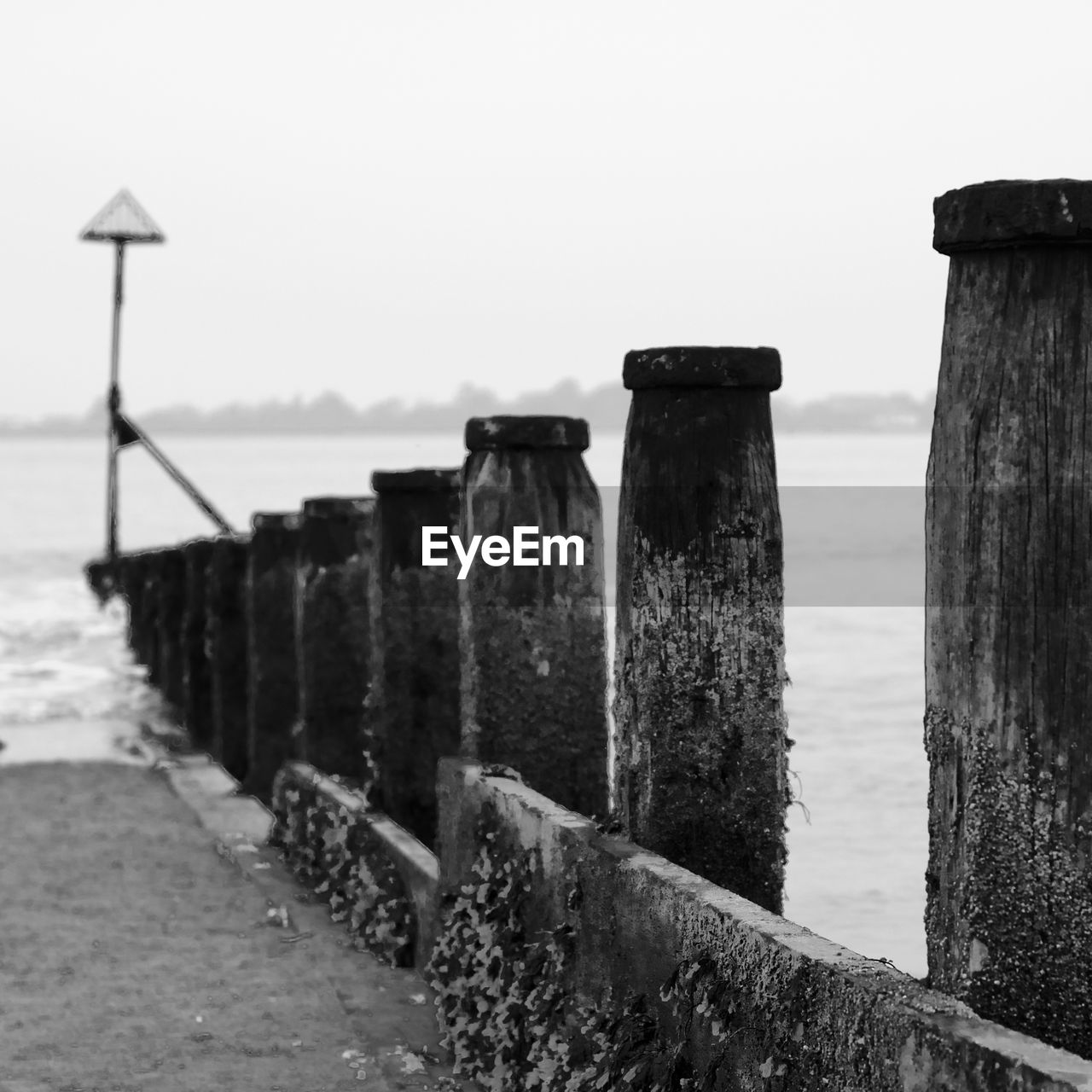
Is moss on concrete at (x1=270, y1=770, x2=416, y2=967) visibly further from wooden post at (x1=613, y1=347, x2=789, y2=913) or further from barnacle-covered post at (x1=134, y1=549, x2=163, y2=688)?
barnacle-covered post at (x1=134, y1=549, x2=163, y2=688)

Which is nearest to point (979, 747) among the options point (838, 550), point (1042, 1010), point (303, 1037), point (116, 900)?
point (1042, 1010)

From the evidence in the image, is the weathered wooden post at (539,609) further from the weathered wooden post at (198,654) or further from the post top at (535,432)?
the weathered wooden post at (198,654)

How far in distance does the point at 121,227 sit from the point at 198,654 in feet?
56.8

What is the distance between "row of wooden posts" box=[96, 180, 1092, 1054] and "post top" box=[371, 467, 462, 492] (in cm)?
1

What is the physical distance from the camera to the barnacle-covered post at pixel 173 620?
52.5 feet

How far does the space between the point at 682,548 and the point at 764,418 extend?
39cm

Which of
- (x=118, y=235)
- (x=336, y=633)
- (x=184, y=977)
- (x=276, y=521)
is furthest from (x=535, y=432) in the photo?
(x=118, y=235)

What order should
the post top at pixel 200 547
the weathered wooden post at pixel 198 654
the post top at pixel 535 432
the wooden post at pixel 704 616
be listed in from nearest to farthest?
the wooden post at pixel 704 616
the post top at pixel 535 432
the post top at pixel 200 547
the weathered wooden post at pixel 198 654

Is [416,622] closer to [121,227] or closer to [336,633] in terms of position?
[336,633]

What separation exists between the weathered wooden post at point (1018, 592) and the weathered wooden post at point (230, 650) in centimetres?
915

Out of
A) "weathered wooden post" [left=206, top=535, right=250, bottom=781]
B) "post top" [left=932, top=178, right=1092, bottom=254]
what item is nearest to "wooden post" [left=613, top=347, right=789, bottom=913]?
"post top" [left=932, top=178, right=1092, bottom=254]

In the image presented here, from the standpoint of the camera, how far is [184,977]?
6512mm

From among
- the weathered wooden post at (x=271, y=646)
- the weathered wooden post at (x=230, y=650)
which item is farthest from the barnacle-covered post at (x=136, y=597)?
the weathered wooden post at (x=271, y=646)

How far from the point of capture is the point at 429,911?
20.6 feet
